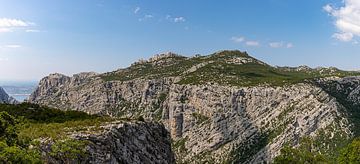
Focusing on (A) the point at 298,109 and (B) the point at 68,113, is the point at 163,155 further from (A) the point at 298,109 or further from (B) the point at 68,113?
(A) the point at 298,109

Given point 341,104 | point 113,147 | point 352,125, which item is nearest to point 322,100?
point 341,104

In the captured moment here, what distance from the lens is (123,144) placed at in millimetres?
Answer: 63125

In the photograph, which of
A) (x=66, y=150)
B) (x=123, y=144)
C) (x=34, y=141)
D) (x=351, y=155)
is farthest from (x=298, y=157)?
(x=34, y=141)

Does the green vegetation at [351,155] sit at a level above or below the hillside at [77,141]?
below

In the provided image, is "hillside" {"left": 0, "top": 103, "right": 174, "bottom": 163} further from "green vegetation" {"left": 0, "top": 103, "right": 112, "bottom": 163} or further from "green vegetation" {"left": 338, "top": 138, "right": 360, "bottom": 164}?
"green vegetation" {"left": 338, "top": 138, "right": 360, "bottom": 164}

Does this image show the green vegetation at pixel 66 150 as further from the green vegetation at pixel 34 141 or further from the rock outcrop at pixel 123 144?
the rock outcrop at pixel 123 144

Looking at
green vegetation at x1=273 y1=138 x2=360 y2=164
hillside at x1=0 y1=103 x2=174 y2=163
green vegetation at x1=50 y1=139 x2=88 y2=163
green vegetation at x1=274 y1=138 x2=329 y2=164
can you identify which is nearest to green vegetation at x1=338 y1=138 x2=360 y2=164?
green vegetation at x1=273 y1=138 x2=360 y2=164

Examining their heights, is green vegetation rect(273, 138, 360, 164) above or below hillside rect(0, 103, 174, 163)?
below

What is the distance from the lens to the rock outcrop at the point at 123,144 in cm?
5442

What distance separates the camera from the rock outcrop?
54.4 m

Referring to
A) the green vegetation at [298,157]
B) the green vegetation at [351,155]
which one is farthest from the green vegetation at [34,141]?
the green vegetation at [351,155]

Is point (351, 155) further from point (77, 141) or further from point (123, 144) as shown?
point (77, 141)

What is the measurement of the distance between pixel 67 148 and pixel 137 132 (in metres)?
21.6

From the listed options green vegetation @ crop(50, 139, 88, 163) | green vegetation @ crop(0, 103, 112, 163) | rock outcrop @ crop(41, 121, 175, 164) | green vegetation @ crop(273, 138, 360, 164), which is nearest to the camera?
green vegetation @ crop(0, 103, 112, 163)
